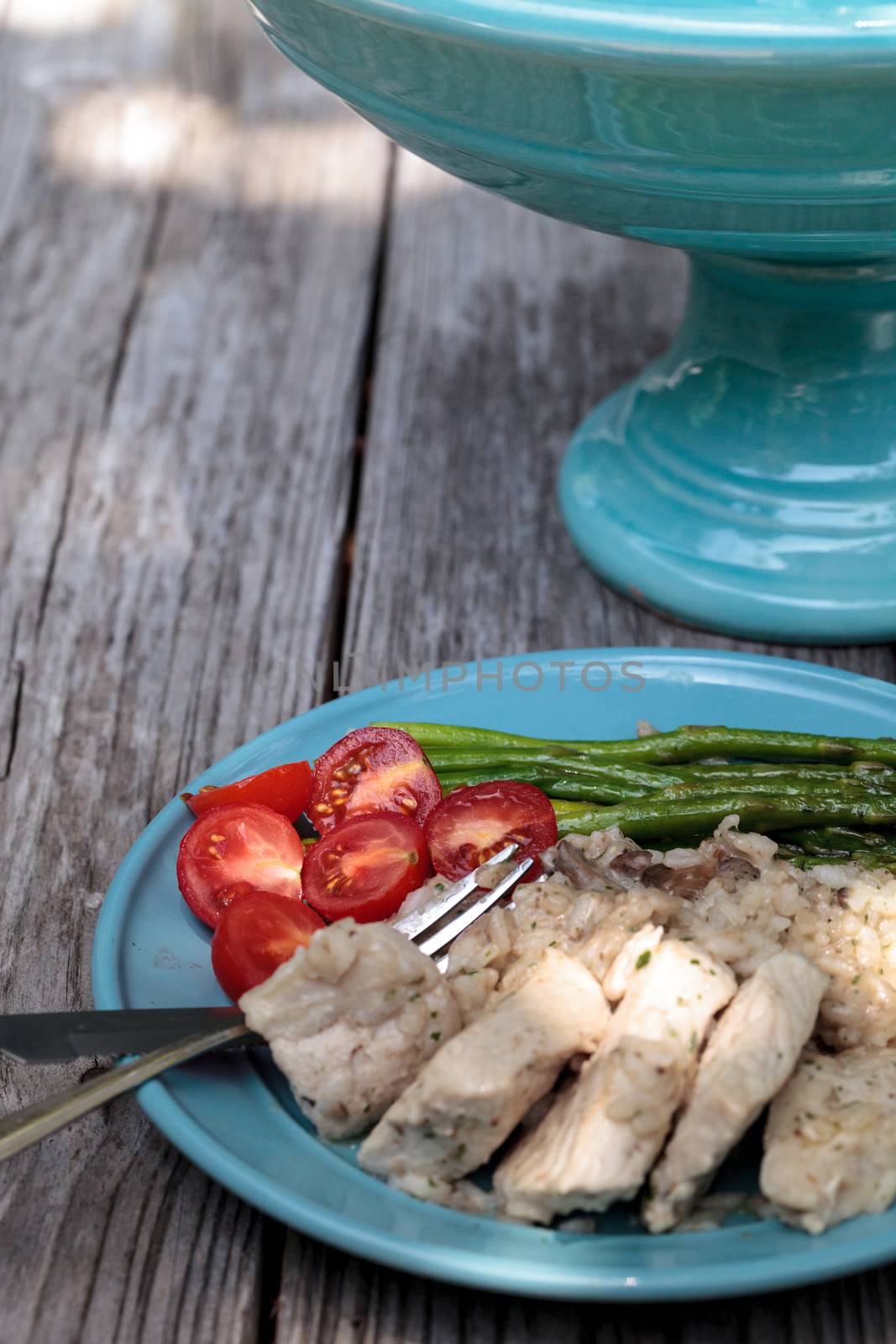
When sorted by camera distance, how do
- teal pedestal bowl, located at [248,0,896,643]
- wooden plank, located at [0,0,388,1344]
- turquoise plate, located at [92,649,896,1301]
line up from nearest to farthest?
turquoise plate, located at [92,649,896,1301]
wooden plank, located at [0,0,388,1344]
teal pedestal bowl, located at [248,0,896,643]

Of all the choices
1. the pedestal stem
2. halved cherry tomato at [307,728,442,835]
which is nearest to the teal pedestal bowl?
the pedestal stem

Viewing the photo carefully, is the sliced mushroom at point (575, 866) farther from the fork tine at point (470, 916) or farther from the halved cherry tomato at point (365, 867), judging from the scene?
the halved cherry tomato at point (365, 867)

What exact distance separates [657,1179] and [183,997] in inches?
31.3

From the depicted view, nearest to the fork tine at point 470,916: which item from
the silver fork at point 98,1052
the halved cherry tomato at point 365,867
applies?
the silver fork at point 98,1052

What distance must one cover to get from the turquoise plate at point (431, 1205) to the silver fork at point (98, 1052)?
0.04m

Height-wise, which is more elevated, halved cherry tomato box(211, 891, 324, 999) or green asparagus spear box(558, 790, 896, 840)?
green asparagus spear box(558, 790, 896, 840)

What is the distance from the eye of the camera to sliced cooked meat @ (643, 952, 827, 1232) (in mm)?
1795

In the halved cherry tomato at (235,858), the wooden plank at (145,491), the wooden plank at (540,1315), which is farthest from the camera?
the halved cherry tomato at (235,858)

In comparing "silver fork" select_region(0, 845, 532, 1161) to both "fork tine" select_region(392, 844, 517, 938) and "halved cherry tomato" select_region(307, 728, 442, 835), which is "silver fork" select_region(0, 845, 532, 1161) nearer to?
"fork tine" select_region(392, 844, 517, 938)

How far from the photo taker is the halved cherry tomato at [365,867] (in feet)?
7.91

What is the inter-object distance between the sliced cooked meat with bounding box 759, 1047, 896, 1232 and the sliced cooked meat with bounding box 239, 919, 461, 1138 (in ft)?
1.55

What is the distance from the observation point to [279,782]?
8.58 ft

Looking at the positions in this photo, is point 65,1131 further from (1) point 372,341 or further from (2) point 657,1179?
(1) point 372,341

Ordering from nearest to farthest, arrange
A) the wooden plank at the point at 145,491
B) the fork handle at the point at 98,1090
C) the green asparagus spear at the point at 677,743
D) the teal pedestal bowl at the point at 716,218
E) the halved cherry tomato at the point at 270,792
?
1. the fork handle at the point at 98,1090
2. the wooden plank at the point at 145,491
3. the teal pedestal bowl at the point at 716,218
4. the halved cherry tomato at the point at 270,792
5. the green asparagus spear at the point at 677,743
